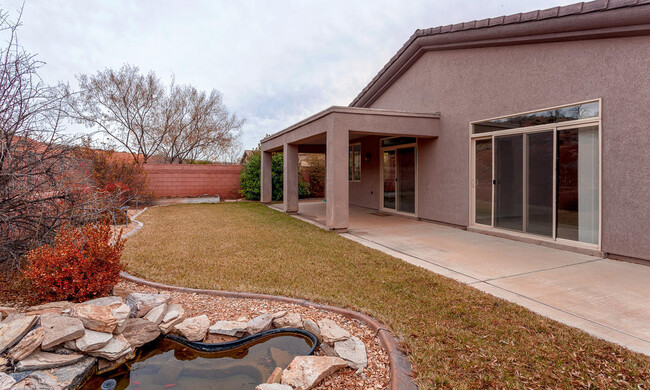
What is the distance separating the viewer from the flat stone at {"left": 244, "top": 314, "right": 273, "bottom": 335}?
3369mm

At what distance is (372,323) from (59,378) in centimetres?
262

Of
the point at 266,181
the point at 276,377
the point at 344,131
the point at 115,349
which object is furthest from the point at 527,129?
the point at 266,181

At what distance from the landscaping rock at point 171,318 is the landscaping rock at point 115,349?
361 millimetres

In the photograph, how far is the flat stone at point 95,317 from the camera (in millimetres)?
2938

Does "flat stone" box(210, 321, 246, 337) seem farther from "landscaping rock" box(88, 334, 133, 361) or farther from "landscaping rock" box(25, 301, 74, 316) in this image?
"landscaping rock" box(25, 301, 74, 316)

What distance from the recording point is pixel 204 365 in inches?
120

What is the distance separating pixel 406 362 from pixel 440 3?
14.0 metres

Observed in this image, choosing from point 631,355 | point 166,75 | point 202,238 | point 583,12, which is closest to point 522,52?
point 583,12

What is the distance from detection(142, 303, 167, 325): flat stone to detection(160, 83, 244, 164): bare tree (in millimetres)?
22182

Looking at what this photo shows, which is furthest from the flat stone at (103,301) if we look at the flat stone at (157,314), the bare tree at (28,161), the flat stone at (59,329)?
the bare tree at (28,161)

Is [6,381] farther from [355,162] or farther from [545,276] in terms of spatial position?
[355,162]

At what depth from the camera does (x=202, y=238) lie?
7809 millimetres

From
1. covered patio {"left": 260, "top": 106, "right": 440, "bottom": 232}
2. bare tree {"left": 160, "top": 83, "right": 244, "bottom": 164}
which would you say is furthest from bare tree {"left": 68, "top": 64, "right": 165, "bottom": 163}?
covered patio {"left": 260, "top": 106, "right": 440, "bottom": 232}

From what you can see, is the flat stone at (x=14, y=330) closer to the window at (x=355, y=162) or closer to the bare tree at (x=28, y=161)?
the bare tree at (x=28, y=161)
